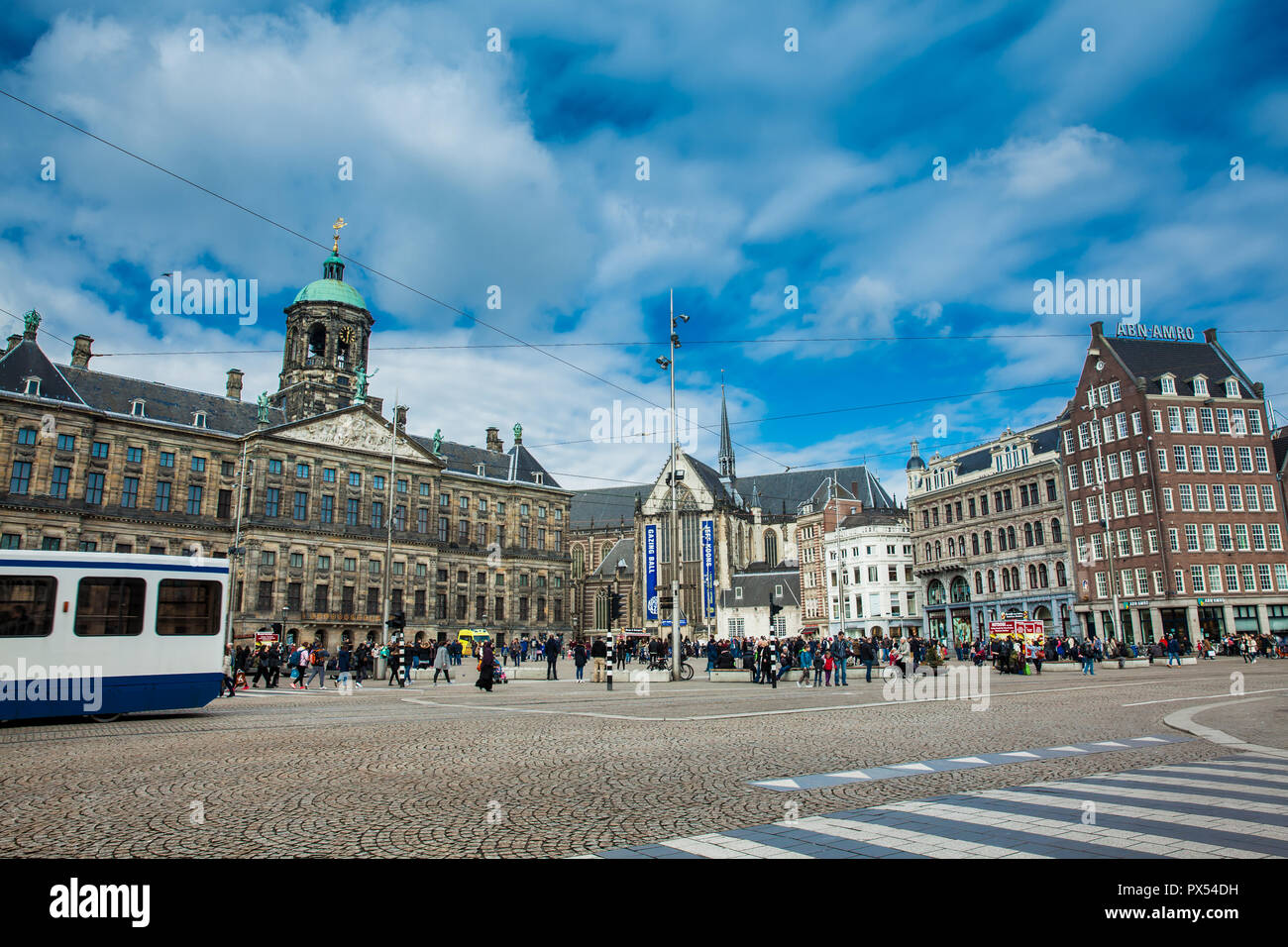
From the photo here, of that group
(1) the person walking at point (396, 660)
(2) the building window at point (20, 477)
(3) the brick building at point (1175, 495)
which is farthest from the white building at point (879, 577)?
(2) the building window at point (20, 477)

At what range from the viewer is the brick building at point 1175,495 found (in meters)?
51.8

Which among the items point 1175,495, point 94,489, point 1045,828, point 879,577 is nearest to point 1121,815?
point 1045,828

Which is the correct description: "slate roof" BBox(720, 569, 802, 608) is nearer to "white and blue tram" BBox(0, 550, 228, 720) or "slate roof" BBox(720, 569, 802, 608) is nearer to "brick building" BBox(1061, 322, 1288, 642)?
"brick building" BBox(1061, 322, 1288, 642)

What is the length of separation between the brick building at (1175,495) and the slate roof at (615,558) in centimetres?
5981

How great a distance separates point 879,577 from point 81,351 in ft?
225

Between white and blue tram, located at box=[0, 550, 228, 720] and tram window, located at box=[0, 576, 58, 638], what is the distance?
0.01 meters

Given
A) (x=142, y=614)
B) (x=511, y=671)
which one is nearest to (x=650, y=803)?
(x=142, y=614)

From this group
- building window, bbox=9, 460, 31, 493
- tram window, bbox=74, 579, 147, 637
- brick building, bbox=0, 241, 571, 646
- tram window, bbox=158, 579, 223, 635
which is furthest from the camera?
brick building, bbox=0, 241, 571, 646

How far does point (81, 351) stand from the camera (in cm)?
6331

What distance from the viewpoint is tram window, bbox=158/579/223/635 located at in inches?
607

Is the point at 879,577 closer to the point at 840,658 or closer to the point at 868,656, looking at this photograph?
the point at 868,656

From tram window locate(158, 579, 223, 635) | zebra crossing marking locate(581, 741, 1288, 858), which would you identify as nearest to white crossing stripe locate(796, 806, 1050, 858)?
zebra crossing marking locate(581, 741, 1288, 858)

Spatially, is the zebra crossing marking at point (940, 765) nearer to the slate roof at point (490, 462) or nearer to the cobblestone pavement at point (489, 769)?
the cobblestone pavement at point (489, 769)
